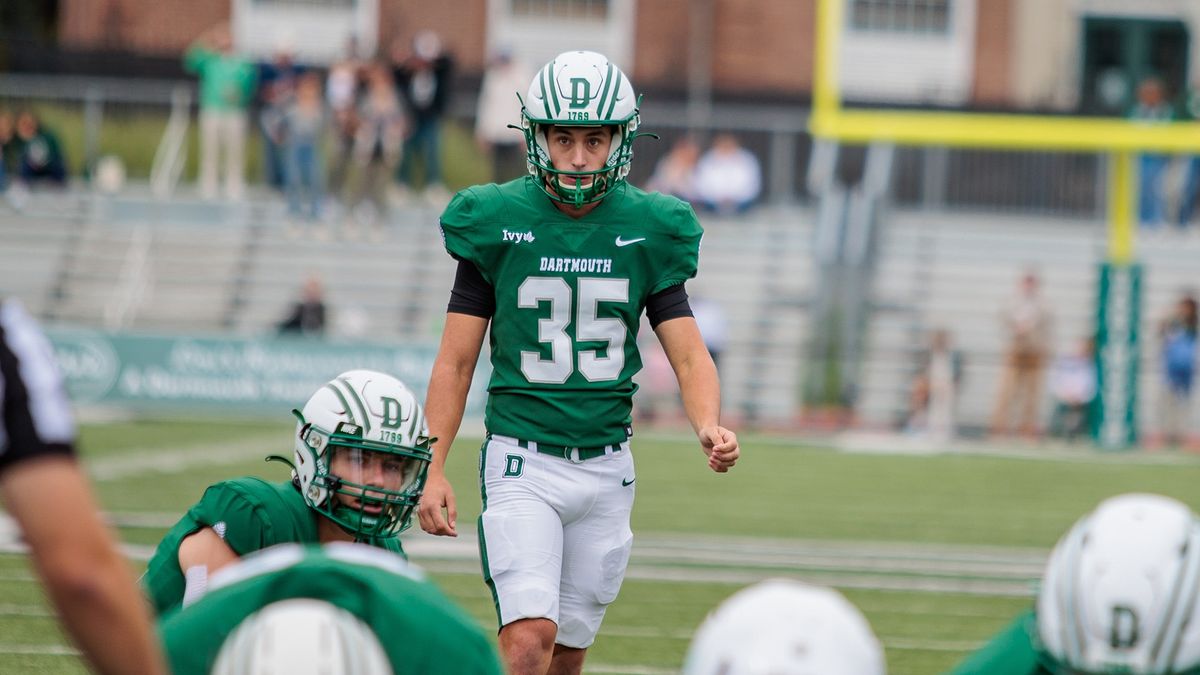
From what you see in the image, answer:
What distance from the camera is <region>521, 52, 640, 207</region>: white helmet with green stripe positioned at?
17.2 feet

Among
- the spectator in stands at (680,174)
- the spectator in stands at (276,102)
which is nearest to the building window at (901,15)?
the spectator in stands at (680,174)

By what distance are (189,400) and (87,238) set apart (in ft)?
14.4

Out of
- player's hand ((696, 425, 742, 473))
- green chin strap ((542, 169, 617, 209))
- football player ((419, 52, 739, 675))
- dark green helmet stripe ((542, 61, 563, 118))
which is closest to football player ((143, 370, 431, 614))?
football player ((419, 52, 739, 675))

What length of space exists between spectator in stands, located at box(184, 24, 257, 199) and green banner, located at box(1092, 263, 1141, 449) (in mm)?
9645

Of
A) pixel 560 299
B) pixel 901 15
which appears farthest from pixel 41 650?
pixel 901 15

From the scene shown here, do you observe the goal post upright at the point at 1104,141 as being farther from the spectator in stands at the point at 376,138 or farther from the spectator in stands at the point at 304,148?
the spectator in stands at the point at 304,148

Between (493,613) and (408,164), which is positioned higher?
(408,164)

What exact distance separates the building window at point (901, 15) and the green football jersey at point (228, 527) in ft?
80.9

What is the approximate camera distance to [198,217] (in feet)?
74.0

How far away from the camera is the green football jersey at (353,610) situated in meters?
3.04

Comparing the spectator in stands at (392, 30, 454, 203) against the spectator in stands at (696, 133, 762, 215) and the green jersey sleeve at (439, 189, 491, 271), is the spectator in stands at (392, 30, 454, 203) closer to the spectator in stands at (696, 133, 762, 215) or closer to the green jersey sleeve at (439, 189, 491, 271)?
the spectator in stands at (696, 133, 762, 215)

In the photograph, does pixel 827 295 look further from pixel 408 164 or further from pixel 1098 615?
pixel 1098 615

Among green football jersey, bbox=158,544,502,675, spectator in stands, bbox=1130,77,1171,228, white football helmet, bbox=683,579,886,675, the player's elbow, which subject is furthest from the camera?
spectator in stands, bbox=1130,77,1171,228

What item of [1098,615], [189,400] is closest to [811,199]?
[189,400]
